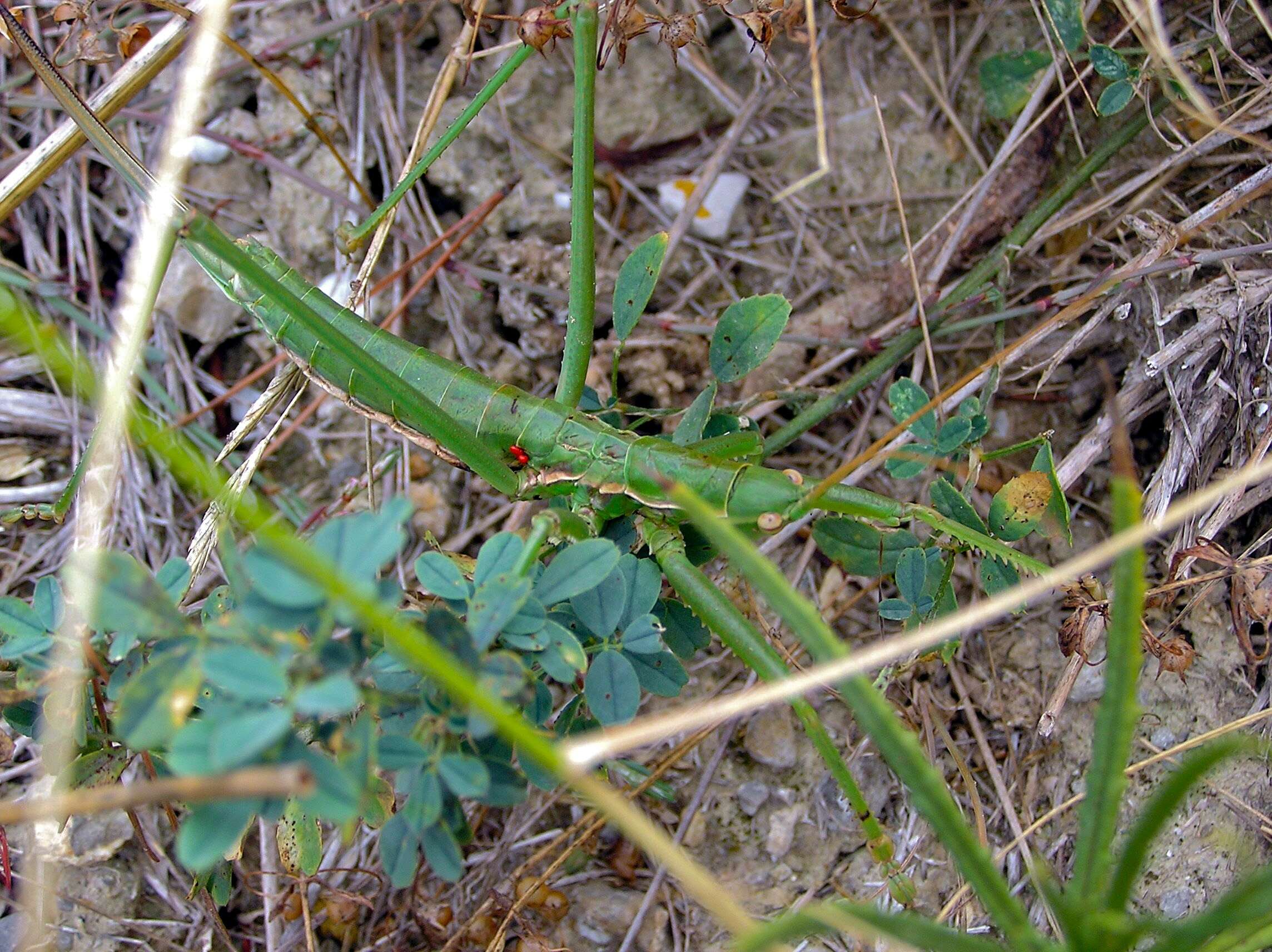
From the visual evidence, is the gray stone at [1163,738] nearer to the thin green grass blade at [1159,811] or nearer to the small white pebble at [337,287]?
the thin green grass blade at [1159,811]

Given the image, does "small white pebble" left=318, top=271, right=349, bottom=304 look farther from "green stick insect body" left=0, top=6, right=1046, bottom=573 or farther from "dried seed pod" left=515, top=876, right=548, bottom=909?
"dried seed pod" left=515, top=876, right=548, bottom=909

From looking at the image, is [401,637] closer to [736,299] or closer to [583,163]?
[583,163]

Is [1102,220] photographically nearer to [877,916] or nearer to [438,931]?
[877,916]

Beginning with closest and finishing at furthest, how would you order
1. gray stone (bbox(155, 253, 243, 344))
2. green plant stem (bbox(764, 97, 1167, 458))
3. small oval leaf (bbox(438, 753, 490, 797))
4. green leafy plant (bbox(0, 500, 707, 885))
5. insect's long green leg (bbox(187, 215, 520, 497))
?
green leafy plant (bbox(0, 500, 707, 885)) → small oval leaf (bbox(438, 753, 490, 797)) → insect's long green leg (bbox(187, 215, 520, 497)) → green plant stem (bbox(764, 97, 1167, 458)) → gray stone (bbox(155, 253, 243, 344))

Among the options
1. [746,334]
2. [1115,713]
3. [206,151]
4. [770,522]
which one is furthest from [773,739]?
[206,151]

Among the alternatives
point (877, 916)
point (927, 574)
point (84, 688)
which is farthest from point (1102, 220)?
point (84, 688)

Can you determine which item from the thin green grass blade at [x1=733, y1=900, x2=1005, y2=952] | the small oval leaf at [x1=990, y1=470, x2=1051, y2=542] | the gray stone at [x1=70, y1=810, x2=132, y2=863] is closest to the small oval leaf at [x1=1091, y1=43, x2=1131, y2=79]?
the small oval leaf at [x1=990, y1=470, x2=1051, y2=542]
